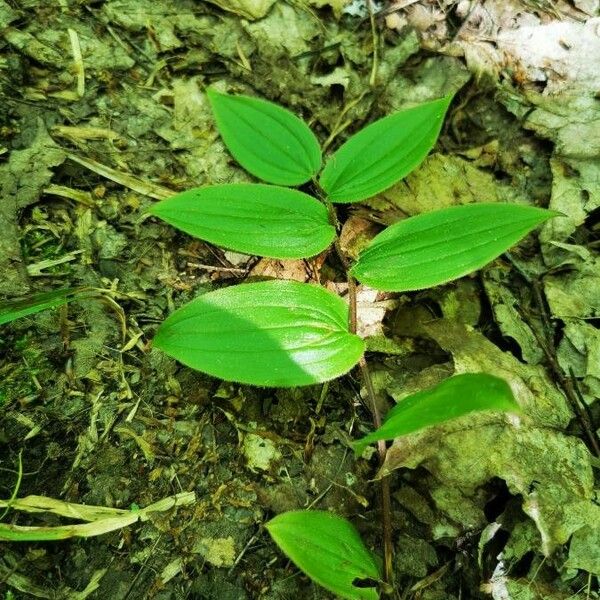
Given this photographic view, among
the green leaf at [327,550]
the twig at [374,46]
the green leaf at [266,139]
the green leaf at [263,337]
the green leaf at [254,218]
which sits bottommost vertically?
the green leaf at [327,550]

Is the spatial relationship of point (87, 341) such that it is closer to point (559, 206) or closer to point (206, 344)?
point (206, 344)

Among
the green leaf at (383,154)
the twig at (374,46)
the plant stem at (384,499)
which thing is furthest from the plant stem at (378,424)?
the twig at (374,46)

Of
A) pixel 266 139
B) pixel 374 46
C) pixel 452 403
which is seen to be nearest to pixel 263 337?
pixel 452 403

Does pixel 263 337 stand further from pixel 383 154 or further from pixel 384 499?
pixel 383 154

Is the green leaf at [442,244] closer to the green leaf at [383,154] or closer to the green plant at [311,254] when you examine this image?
the green plant at [311,254]

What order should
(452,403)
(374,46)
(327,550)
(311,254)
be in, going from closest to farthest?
(452,403)
(327,550)
(311,254)
(374,46)

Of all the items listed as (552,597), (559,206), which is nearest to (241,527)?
(552,597)
